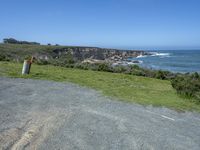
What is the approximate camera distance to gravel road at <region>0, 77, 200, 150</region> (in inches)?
222

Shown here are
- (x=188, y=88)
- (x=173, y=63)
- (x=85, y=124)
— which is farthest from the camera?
(x=173, y=63)

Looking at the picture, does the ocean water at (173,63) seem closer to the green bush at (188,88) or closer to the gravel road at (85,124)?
the green bush at (188,88)

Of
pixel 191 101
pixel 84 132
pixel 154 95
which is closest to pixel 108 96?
pixel 154 95

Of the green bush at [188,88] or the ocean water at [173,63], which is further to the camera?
the ocean water at [173,63]

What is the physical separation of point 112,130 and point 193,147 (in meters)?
1.80

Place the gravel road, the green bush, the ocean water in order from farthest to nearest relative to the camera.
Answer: the ocean water
the green bush
the gravel road

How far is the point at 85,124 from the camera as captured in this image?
6.78 m

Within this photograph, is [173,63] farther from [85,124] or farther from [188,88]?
[85,124]

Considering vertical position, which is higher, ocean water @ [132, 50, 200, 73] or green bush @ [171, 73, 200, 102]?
green bush @ [171, 73, 200, 102]

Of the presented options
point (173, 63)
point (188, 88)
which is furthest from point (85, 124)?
point (173, 63)

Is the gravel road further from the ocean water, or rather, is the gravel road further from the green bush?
the ocean water

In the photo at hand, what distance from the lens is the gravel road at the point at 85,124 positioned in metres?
5.63

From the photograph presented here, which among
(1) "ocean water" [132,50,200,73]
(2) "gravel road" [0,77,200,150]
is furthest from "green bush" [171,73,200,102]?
Result: (1) "ocean water" [132,50,200,73]

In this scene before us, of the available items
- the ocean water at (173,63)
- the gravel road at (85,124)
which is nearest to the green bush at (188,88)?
the gravel road at (85,124)
